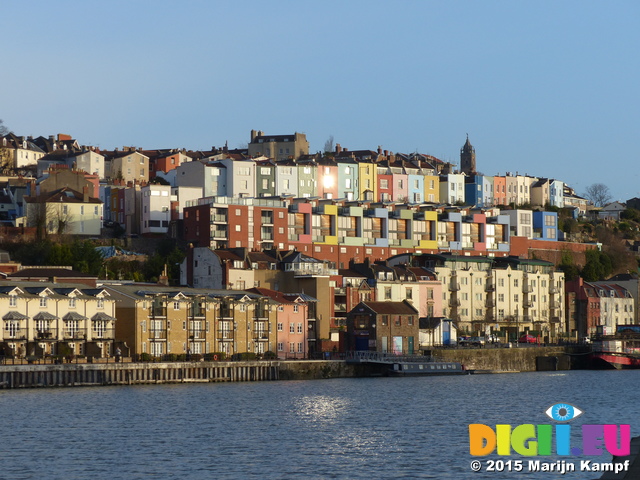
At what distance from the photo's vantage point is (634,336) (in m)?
128

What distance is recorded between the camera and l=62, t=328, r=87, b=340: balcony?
87.3 meters

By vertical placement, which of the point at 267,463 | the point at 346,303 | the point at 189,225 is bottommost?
the point at 267,463

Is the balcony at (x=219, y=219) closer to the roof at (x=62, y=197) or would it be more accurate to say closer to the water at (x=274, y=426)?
the roof at (x=62, y=197)

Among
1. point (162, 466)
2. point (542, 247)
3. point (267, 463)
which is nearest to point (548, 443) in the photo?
point (267, 463)

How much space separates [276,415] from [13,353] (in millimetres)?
26139

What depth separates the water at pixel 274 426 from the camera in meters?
46.2

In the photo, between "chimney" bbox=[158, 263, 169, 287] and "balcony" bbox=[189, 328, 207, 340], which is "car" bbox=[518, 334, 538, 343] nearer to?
"chimney" bbox=[158, 263, 169, 287]

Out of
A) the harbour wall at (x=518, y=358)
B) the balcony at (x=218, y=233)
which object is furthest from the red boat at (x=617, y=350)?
the balcony at (x=218, y=233)

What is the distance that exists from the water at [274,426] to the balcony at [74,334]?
25.6 feet

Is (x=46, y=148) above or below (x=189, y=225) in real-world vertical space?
above

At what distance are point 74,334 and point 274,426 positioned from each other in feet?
105

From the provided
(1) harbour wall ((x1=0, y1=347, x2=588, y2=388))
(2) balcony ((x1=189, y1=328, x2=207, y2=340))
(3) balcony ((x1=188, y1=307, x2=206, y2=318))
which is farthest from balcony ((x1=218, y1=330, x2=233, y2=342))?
(1) harbour wall ((x1=0, y1=347, x2=588, y2=388))

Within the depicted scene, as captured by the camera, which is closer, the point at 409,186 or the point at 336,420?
the point at 336,420

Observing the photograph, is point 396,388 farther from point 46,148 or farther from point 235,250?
point 46,148
